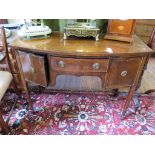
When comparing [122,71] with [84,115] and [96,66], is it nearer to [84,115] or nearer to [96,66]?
[96,66]

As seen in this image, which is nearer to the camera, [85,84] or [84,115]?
[84,115]

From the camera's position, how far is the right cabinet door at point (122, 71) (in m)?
1.12

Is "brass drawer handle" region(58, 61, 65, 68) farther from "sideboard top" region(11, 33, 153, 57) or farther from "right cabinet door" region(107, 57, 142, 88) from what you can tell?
"right cabinet door" region(107, 57, 142, 88)

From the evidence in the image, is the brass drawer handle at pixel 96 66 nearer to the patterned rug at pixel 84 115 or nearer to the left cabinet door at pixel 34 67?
the left cabinet door at pixel 34 67

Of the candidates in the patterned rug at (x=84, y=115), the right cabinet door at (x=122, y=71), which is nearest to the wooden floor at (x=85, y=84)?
the patterned rug at (x=84, y=115)

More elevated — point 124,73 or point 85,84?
point 124,73

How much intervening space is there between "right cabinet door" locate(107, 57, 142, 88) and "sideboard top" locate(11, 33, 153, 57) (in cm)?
7

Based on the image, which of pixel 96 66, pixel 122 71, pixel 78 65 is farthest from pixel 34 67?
pixel 122 71

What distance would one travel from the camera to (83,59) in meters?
1.10

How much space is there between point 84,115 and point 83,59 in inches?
29.2

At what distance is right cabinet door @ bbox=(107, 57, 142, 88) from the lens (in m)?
1.12

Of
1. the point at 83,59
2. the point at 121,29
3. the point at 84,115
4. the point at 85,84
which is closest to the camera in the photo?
the point at 83,59
